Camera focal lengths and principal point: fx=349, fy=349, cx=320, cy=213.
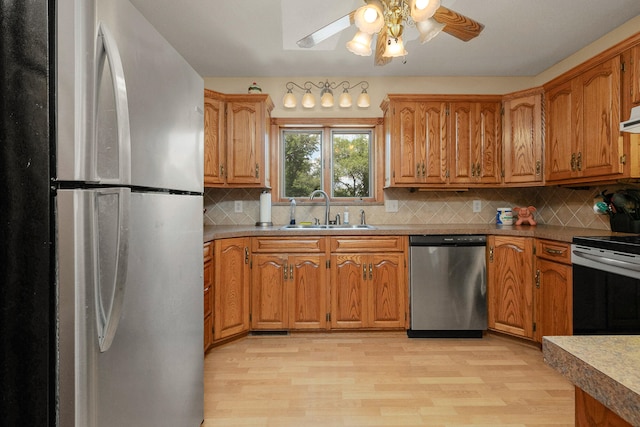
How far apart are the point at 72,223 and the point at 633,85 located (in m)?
2.99

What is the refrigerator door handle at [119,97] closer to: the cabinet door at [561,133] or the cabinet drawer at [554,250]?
the cabinet drawer at [554,250]

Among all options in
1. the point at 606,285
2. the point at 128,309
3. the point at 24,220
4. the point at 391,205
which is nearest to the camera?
the point at 24,220

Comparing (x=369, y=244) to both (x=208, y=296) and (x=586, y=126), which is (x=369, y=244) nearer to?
(x=208, y=296)

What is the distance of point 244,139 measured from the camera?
10.4 feet

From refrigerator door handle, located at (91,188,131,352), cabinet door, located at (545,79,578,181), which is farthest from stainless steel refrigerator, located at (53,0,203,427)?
cabinet door, located at (545,79,578,181)

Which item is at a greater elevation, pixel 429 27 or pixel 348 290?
pixel 429 27

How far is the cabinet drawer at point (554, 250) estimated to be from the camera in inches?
92.1

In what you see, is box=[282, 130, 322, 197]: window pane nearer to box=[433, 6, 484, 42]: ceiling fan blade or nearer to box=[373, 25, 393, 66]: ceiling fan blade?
box=[373, 25, 393, 66]: ceiling fan blade

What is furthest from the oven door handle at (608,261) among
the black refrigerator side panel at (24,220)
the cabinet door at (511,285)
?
the black refrigerator side panel at (24,220)

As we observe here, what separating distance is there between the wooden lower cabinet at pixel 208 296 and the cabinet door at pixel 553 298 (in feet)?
7.83

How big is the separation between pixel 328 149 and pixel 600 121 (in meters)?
2.19

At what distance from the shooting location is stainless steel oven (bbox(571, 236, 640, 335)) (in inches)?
68.1

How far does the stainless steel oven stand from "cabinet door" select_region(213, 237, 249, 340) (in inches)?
90.2

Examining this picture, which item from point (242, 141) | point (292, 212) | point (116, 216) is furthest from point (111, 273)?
point (292, 212)
